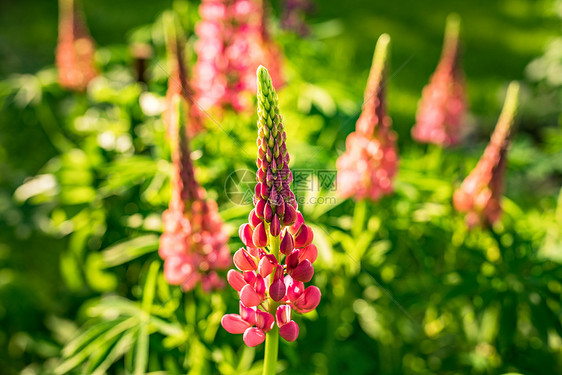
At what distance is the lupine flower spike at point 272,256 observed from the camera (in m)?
1.06

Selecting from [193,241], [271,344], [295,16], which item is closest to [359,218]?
[193,241]

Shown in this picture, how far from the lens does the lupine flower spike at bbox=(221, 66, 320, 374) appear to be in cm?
106

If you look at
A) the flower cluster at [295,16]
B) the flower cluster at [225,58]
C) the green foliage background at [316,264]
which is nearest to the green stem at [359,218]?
the green foliage background at [316,264]

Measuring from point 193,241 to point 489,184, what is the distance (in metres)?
1.18

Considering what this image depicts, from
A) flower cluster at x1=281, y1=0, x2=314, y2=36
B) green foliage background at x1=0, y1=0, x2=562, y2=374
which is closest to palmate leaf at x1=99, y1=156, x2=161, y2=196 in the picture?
green foliage background at x1=0, y1=0, x2=562, y2=374

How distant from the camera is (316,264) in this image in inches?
81.4

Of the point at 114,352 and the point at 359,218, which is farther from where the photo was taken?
the point at 359,218

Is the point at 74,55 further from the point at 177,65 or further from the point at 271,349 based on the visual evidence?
the point at 271,349

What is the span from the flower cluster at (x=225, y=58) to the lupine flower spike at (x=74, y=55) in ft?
3.09

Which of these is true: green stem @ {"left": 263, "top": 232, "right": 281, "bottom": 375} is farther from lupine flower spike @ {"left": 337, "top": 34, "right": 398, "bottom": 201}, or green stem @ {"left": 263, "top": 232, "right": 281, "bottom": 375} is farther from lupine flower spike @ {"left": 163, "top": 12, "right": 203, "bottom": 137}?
lupine flower spike @ {"left": 163, "top": 12, "right": 203, "bottom": 137}

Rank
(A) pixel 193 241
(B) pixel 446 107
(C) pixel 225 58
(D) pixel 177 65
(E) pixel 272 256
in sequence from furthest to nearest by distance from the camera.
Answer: (B) pixel 446 107
(C) pixel 225 58
(D) pixel 177 65
(A) pixel 193 241
(E) pixel 272 256

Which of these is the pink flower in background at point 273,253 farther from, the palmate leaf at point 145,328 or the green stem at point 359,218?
the green stem at point 359,218

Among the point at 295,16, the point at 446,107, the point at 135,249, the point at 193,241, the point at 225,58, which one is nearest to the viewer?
the point at 193,241

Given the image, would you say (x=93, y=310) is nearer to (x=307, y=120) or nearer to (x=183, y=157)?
(x=183, y=157)
